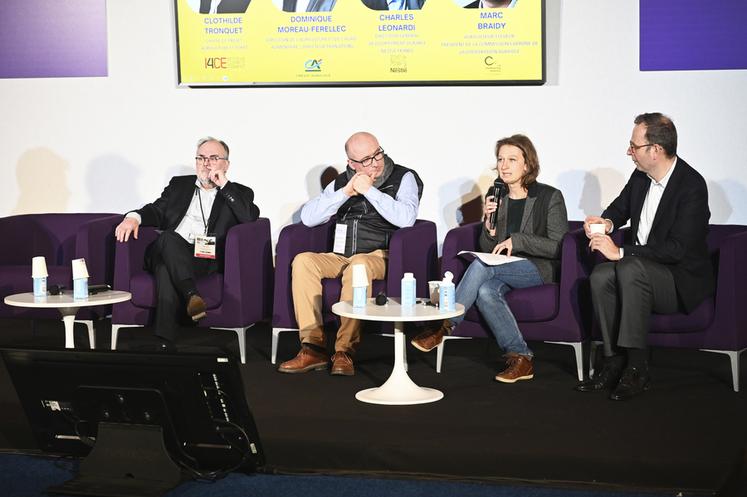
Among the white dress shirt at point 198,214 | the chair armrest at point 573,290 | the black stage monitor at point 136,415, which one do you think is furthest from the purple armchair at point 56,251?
the chair armrest at point 573,290

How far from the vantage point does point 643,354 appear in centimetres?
478

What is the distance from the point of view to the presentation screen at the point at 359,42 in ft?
20.6

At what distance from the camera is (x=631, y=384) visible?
474 centimetres

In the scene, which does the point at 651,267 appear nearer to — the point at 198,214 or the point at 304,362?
the point at 304,362

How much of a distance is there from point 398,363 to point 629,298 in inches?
42.1

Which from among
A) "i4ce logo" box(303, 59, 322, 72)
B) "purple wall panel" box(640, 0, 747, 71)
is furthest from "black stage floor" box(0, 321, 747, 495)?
"i4ce logo" box(303, 59, 322, 72)

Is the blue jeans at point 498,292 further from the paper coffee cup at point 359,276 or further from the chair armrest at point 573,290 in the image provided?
the paper coffee cup at point 359,276

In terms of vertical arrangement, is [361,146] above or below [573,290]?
above

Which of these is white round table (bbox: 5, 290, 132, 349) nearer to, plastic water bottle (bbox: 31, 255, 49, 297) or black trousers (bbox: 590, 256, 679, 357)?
plastic water bottle (bbox: 31, 255, 49, 297)

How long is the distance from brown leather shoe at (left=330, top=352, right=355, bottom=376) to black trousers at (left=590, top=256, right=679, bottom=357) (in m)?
1.21

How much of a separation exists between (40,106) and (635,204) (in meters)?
3.95

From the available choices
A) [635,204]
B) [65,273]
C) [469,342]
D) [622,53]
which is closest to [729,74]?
[622,53]

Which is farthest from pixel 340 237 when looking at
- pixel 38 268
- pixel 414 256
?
pixel 38 268

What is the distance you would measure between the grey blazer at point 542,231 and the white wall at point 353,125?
112 cm
